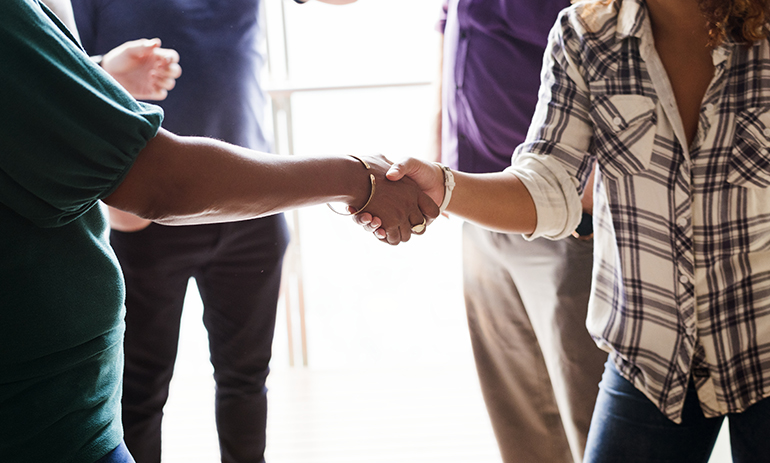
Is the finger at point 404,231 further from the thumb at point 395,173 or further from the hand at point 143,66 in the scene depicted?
the hand at point 143,66

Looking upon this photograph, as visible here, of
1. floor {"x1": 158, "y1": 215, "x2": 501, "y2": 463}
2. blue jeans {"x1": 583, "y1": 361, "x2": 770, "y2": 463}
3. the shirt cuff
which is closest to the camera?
blue jeans {"x1": 583, "y1": 361, "x2": 770, "y2": 463}

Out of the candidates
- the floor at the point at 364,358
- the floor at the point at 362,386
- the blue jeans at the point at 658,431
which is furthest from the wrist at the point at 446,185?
the floor at the point at 364,358

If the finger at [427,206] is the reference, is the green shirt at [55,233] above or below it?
above

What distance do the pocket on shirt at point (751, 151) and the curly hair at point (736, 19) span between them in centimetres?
12

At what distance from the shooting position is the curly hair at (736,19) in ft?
3.14

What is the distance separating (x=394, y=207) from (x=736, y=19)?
0.67 m

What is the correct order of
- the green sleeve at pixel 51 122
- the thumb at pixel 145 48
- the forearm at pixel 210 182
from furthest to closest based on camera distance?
the thumb at pixel 145 48 → the forearm at pixel 210 182 → the green sleeve at pixel 51 122

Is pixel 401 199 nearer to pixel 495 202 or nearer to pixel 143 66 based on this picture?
pixel 495 202

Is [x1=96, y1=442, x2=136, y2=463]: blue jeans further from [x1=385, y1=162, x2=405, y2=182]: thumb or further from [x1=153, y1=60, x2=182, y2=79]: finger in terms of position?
[x1=153, y1=60, x2=182, y2=79]: finger

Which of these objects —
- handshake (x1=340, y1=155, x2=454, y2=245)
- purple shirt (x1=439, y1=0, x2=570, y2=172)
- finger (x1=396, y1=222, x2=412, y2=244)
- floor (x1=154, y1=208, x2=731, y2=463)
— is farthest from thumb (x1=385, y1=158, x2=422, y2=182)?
floor (x1=154, y1=208, x2=731, y2=463)

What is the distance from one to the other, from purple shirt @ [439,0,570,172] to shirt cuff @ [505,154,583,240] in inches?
20.9

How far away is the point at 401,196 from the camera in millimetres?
1202

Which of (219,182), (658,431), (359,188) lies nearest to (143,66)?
(359,188)

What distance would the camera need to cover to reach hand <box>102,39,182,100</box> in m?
1.41
